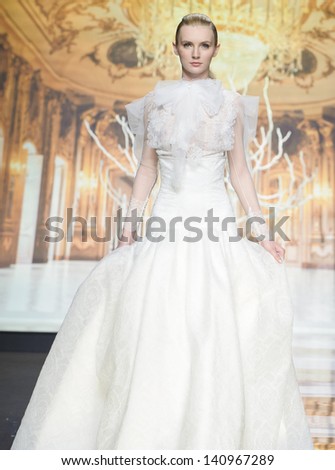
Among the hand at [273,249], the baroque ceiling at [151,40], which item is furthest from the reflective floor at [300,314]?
the baroque ceiling at [151,40]

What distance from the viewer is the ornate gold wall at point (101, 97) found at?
6.27 metres

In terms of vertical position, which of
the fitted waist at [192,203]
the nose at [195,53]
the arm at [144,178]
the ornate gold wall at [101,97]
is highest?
the ornate gold wall at [101,97]

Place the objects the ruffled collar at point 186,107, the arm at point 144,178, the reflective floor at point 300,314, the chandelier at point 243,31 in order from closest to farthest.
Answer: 1. the ruffled collar at point 186,107
2. the arm at point 144,178
3. the reflective floor at point 300,314
4. the chandelier at point 243,31

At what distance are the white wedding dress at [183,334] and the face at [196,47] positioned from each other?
0.06 m

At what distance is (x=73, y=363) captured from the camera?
1.37 meters

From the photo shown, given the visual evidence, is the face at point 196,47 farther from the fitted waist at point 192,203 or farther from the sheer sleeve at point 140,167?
the fitted waist at point 192,203

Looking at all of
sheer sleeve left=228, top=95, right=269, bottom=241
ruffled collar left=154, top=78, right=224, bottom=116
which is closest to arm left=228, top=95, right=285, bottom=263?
sheer sleeve left=228, top=95, right=269, bottom=241

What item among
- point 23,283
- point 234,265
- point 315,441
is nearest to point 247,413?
point 234,265

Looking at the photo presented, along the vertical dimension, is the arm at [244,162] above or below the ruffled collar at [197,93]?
below

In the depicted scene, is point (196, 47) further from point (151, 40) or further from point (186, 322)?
point (151, 40)

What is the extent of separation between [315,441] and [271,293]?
90 cm

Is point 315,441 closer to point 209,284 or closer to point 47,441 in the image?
point 209,284

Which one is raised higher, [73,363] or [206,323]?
[206,323]

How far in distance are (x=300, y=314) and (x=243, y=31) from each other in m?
4.11
